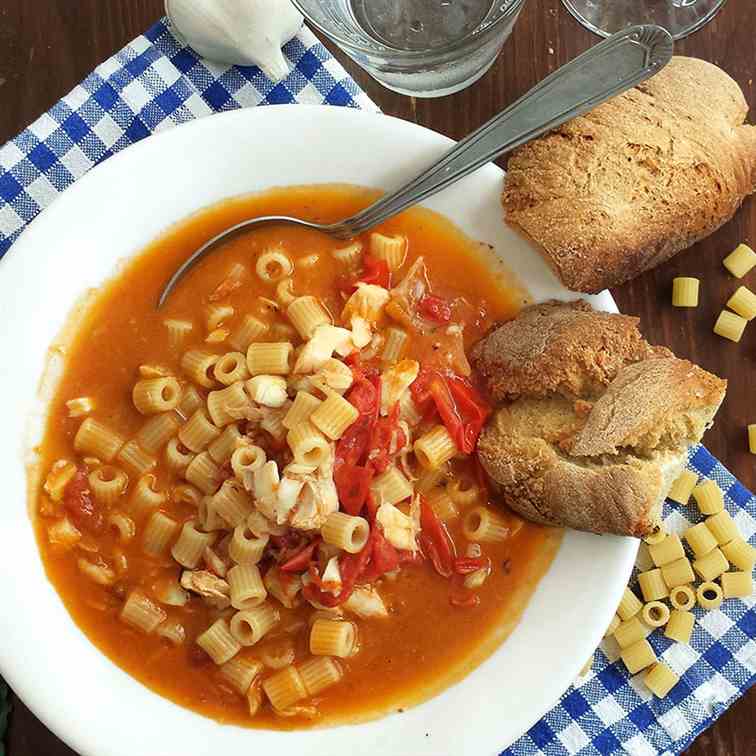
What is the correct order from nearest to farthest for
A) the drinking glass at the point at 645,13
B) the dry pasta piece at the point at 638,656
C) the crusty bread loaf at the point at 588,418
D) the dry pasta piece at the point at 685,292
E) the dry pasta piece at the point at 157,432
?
the crusty bread loaf at the point at 588,418 < the dry pasta piece at the point at 157,432 < the dry pasta piece at the point at 638,656 < the dry pasta piece at the point at 685,292 < the drinking glass at the point at 645,13

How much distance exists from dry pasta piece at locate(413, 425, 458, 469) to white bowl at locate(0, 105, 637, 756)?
0.53 m

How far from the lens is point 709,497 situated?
387 cm

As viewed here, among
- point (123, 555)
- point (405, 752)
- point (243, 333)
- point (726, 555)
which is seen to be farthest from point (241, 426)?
point (726, 555)

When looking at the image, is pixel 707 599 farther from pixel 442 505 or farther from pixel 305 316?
pixel 305 316

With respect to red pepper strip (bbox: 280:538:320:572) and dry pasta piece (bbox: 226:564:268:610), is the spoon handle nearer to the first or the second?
red pepper strip (bbox: 280:538:320:572)

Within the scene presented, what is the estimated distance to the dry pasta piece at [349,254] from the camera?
3.57 m

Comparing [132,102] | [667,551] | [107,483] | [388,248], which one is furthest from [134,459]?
[667,551]

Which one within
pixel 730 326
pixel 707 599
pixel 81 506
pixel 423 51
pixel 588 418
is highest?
pixel 423 51

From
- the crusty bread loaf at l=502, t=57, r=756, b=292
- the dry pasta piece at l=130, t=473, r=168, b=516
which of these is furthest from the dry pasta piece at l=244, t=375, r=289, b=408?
the crusty bread loaf at l=502, t=57, r=756, b=292

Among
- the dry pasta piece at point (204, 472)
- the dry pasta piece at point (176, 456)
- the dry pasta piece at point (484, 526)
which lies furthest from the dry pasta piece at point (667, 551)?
the dry pasta piece at point (176, 456)

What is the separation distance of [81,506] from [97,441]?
9.3 inches

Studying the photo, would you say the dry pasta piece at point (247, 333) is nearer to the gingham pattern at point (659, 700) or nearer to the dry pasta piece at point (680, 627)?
the gingham pattern at point (659, 700)

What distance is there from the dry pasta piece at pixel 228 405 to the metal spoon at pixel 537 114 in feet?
1.35

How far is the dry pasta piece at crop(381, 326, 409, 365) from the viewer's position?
3.49 metres
